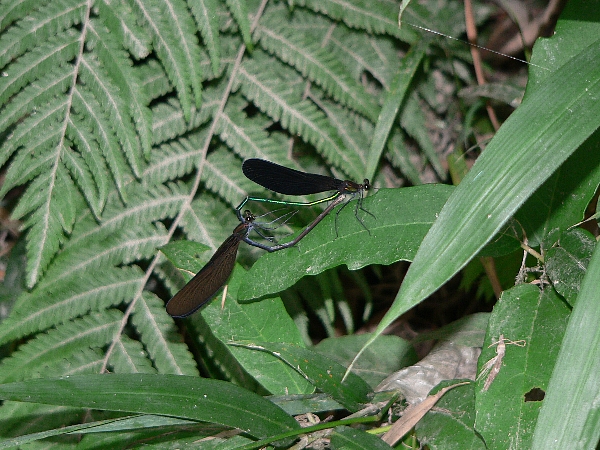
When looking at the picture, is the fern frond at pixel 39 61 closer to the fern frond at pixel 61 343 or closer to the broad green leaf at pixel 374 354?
the fern frond at pixel 61 343

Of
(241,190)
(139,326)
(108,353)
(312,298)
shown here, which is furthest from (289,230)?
(108,353)

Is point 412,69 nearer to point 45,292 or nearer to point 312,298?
point 312,298

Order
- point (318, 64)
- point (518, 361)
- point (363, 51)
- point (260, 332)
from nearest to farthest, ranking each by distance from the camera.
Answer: point (518, 361) → point (260, 332) → point (318, 64) → point (363, 51)

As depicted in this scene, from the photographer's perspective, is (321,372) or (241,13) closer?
(321,372)

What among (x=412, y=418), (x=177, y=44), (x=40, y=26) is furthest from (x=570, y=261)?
(x=40, y=26)

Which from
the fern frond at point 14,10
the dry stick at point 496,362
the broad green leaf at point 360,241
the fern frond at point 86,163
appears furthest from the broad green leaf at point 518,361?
the fern frond at point 14,10

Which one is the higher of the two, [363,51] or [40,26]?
[40,26]

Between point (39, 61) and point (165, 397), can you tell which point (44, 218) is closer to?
point (39, 61)
